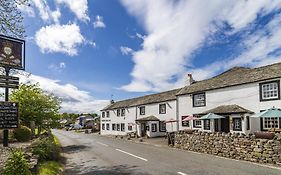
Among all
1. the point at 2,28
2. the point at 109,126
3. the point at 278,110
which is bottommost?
the point at 109,126

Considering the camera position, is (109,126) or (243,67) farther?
(109,126)

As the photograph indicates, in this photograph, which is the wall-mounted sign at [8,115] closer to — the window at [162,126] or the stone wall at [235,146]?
the stone wall at [235,146]

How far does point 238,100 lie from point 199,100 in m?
5.61

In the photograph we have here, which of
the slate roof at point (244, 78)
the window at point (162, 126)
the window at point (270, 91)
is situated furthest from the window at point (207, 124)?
the window at point (162, 126)

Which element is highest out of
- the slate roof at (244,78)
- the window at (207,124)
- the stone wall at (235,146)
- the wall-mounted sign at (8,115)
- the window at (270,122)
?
the slate roof at (244,78)

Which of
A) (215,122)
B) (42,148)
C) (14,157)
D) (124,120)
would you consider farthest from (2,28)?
(124,120)

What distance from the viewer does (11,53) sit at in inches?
675

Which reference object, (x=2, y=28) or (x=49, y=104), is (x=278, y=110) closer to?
(x=2, y=28)

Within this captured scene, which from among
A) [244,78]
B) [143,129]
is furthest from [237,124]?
[143,129]

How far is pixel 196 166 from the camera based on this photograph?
543 inches

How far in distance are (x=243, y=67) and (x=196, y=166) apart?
75.9 feet

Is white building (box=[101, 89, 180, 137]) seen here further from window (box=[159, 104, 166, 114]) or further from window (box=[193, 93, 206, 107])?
window (box=[193, 93, 206, 107])

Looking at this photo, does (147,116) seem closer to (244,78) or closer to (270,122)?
(244,78)

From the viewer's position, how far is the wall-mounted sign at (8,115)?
15571mm
